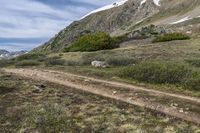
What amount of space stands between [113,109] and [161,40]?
45004mm

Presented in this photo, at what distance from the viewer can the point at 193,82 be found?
93.0 feet

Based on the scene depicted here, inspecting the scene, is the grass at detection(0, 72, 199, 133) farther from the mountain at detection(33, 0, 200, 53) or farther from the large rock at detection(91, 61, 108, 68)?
the mountain at detection(33, 0, 200, 53)

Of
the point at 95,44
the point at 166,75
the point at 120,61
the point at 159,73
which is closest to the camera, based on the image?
the point at 166,75

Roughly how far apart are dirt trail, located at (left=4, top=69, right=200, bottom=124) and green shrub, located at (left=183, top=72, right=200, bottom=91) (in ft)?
8.02

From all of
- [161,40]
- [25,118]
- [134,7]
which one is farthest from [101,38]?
[134,7]

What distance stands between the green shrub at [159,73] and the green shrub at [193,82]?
89 cm

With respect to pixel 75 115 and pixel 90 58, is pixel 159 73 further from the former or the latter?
pixel 90 58

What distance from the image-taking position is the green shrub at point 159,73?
1206 inches

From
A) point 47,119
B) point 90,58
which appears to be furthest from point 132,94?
point 90,58

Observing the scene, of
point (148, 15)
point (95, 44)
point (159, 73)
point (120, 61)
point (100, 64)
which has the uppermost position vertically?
point (148, 15)

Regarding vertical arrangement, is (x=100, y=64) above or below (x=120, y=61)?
below

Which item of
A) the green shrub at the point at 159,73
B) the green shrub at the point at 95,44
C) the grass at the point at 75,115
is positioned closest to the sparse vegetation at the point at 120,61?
the green shrub at the point at 159,73

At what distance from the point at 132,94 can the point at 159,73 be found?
5803mm

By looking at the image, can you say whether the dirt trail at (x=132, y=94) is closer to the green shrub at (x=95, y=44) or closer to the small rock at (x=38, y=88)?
the small rock at (x=38, y=88)
